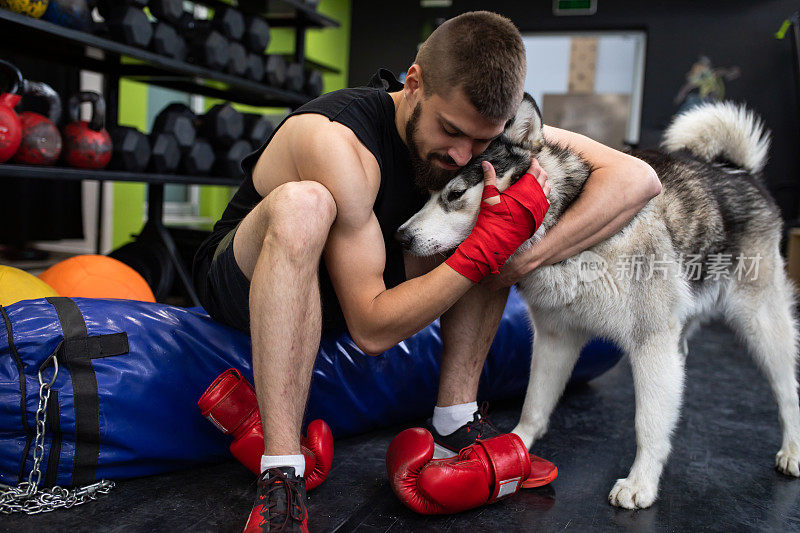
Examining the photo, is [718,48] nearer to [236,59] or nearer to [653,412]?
[236,59]

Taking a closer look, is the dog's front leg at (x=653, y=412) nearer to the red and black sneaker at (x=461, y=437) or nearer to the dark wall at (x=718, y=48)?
the red and black sneaker at (x=461, y=437)

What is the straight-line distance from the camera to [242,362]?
5.72ft

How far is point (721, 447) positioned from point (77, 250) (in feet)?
15.5

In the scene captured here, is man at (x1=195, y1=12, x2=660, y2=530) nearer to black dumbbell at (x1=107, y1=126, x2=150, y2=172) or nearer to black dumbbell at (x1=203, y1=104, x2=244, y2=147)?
black dumbbell at (x1=107, y1=126, x2=150, y2=172)

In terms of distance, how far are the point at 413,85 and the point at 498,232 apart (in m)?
0.43

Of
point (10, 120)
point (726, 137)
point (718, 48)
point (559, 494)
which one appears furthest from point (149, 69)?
point (718, 48)

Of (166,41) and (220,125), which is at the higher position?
(166,41)

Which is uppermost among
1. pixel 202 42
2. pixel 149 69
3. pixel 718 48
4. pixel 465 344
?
pixel 718 48

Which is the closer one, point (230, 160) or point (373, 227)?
point (373, 227)

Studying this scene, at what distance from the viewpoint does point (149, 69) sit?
3.55 metres

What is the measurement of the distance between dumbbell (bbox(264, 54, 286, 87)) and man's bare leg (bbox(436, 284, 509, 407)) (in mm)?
2547

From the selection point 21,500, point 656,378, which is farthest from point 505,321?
point 21,500

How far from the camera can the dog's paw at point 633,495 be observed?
157 cm

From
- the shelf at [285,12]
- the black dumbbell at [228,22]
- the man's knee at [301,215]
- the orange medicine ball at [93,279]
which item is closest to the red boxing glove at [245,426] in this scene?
the man's knee at [301,215]
